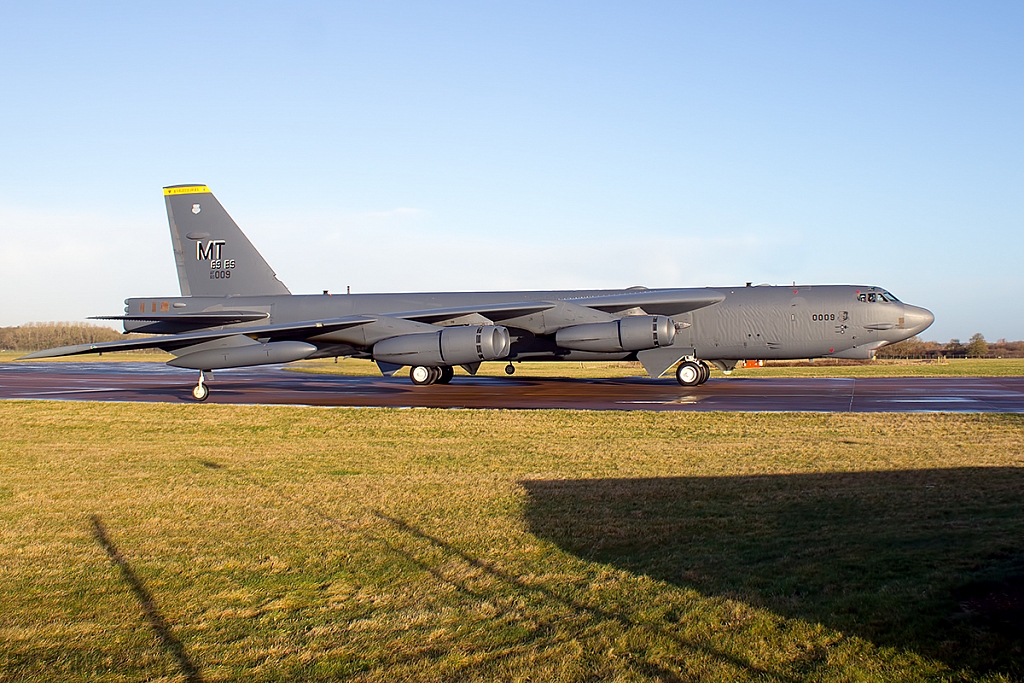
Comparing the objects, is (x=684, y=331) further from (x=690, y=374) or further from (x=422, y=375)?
(x=422, y=375)

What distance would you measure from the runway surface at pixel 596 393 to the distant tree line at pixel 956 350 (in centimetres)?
4749

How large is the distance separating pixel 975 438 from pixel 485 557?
31.4 ft

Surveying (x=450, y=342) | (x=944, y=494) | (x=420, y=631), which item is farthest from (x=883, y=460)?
(x=450, y=342)

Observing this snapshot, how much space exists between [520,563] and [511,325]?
2006 cm

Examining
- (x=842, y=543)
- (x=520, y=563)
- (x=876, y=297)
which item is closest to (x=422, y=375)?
(x=876, y=297)

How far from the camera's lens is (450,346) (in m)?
22.9

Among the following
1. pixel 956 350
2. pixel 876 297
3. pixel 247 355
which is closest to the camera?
pixel 247 355

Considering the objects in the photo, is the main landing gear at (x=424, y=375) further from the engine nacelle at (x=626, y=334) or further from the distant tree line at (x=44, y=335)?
the distant tree line at (x=44, y=335)

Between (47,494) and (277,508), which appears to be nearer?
(277,508)

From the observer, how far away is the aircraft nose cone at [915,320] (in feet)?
79.9

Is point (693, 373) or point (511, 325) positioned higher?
point (511, 325)

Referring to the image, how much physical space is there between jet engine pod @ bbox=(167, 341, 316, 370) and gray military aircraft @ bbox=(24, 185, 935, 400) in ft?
0.12

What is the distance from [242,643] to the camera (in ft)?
15.6

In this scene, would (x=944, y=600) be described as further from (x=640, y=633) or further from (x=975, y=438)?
(x=975, y=438)
